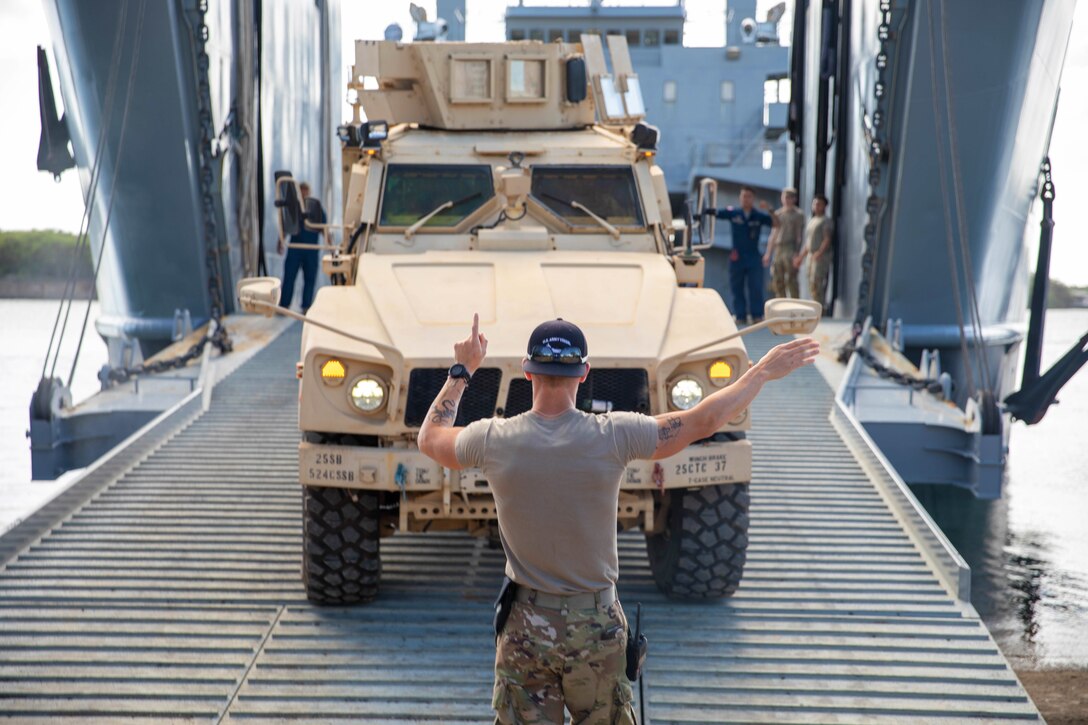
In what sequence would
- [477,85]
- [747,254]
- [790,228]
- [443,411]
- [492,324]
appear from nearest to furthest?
1. [443,411]
2. [492,324]
3. [477,85]
4. [747,254]
5. [790,228]

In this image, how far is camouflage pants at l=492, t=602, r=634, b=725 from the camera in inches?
115

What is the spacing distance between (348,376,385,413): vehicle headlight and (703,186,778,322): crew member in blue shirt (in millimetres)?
6574

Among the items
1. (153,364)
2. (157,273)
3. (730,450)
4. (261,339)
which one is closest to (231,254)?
(157,273)

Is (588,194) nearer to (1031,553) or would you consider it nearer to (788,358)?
(788,358)

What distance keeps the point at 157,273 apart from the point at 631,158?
592cm

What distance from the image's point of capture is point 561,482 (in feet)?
9.42

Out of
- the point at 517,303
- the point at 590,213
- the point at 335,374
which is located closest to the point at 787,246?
the point at 590,213

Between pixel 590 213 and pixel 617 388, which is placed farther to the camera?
pixel 590 213

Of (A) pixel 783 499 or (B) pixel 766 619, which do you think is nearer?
(B) pixel 766 619

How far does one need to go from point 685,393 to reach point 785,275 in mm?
7187

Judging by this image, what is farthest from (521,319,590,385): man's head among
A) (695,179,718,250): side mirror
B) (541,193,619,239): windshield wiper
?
(695,179,718,250): side mirror

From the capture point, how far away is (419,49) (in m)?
7.35

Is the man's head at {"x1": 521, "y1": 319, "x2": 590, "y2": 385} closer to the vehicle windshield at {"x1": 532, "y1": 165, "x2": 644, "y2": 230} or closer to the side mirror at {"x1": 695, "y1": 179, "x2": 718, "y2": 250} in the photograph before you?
the vehicle windshield at {"x1": 532, "y1": 165, "x2": 644, "y2": 230}

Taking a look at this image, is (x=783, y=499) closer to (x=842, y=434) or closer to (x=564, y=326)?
(x=842, y=434)
